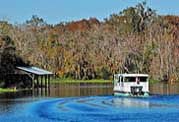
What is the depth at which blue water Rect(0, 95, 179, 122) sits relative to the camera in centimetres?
4788

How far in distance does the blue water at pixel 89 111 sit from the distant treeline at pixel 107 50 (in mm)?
83444

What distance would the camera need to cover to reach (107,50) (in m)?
162

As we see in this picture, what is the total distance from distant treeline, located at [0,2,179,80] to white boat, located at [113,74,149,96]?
73.6 metres

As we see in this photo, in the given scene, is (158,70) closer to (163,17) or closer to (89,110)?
(163,17)

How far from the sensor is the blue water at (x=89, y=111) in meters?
47.9

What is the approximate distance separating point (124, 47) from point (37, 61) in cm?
2602

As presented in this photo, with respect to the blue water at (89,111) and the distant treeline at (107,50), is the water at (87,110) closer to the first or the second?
the blue water at (89,111)

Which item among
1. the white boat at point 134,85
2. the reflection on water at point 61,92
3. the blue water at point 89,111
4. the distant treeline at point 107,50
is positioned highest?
the distant treeline at point 107,50

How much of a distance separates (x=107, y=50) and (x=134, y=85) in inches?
3425

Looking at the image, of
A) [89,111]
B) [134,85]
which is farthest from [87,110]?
[134,85]

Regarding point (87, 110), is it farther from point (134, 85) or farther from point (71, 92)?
point (71, 92)

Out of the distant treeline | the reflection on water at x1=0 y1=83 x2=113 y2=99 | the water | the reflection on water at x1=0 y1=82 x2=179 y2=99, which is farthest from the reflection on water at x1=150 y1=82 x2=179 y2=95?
the distant treeline

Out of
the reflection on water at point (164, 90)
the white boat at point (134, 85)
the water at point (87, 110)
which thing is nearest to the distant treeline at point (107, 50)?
the reflection on water at point (164, 90)

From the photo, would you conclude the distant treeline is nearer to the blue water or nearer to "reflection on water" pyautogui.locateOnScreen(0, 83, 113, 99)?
"reflection on water" pyautogui.locateOnScreen(0, 83, 113, 99)
